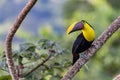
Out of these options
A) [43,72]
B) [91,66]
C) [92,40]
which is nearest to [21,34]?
[91,66]

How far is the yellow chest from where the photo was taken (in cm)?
145

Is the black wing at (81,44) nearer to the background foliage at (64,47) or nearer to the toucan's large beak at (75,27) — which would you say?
the toucan's large beak at (75,27)

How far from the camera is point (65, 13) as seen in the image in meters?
8.66

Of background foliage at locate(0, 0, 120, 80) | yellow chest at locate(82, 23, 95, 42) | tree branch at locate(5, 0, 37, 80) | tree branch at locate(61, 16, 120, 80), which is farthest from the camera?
background foliage at locate(0, 0, 120, 80)

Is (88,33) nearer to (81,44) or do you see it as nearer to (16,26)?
(81,44)

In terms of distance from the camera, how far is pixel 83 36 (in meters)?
1.54

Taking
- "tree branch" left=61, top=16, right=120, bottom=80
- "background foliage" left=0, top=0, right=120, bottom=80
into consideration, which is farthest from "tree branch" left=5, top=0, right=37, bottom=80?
"background foliage" left=0, top=0, right=120, bottom=80

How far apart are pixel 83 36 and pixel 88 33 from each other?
7 cm

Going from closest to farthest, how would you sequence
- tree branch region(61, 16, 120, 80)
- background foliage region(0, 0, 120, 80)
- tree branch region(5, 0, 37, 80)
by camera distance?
tree branch region(5, 0, 37, 80), tree branch region(61, 16, 120, 80), background foliage region(0, 0, 120, 80)

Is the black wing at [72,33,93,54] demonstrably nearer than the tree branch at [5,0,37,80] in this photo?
No

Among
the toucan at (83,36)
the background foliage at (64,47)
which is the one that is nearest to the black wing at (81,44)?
the toucan at (83,36)

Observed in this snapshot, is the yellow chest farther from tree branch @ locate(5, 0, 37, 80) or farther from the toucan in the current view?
tree branch @ locate(5, 0, 37, 80)

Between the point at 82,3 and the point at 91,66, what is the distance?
268cm

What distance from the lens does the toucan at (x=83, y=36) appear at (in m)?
1.43
